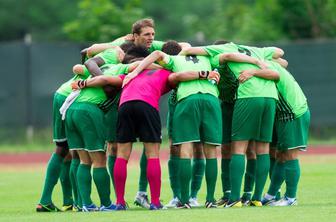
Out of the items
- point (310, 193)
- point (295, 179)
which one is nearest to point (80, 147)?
point (295, 179)

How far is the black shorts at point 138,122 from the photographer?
1193 centimetres

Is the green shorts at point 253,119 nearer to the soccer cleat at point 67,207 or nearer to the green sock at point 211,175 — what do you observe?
the green sock at point 211,175

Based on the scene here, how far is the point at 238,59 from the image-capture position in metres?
12.4

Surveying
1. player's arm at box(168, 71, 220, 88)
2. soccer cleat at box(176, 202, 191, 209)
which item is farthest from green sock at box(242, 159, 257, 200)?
player's arm at box(168, 71, 220, 88)

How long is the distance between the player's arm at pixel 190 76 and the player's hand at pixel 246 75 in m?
0.29

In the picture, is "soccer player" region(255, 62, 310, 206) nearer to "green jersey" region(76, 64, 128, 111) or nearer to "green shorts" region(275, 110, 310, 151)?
"green shorts" region(275, 110, 310, 151)

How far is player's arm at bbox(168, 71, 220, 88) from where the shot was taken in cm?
1214

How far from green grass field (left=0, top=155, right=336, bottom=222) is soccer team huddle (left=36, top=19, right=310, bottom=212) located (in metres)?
0.47

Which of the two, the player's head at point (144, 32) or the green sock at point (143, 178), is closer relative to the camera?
the player's head at point (144, 32)

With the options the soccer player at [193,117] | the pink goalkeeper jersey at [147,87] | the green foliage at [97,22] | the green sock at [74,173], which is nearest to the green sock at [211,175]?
the soccer player at [193,117]

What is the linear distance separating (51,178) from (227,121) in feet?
7.53

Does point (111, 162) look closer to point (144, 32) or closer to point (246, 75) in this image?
point (144, 32)

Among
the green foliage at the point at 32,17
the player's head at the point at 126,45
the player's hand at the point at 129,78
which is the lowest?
the player's hand at the point at 129,78

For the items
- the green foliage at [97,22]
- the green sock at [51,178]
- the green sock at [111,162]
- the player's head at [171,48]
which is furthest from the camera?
the green foliage at [97,22]
